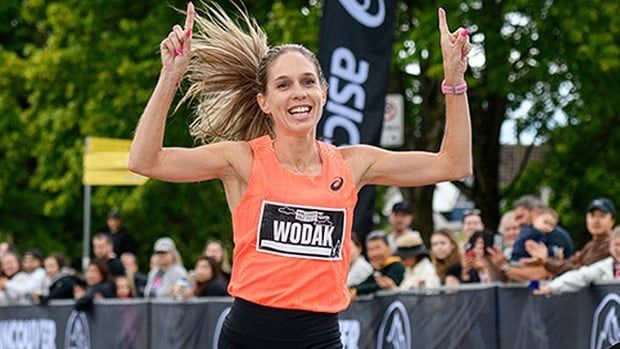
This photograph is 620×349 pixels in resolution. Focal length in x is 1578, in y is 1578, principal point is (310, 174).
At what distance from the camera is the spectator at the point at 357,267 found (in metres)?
12.7

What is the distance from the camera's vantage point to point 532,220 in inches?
473

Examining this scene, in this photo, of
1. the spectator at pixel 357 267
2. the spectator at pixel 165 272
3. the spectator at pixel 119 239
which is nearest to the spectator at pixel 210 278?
the spectator at pixel 165 272

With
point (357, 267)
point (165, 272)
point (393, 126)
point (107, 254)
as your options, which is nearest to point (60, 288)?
point (107, 254)

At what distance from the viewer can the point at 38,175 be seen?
2891 cm

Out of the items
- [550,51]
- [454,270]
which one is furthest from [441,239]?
[550,51]

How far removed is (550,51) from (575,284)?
521 inches

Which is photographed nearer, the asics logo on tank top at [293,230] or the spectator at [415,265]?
the asics logo on tank top at [293,230]

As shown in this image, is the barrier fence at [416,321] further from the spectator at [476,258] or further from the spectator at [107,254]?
the spectator at [476,258]

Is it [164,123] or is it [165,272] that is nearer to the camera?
[164,123]

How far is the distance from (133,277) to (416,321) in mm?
6296

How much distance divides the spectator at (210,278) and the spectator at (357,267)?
6.31 ft

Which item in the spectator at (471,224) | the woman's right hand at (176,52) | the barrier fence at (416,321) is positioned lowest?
the barrier fence at (416,321)

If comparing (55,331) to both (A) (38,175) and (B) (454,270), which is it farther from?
(A) (38,175)

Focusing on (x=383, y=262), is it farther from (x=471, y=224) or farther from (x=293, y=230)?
(x=293, y=230)
